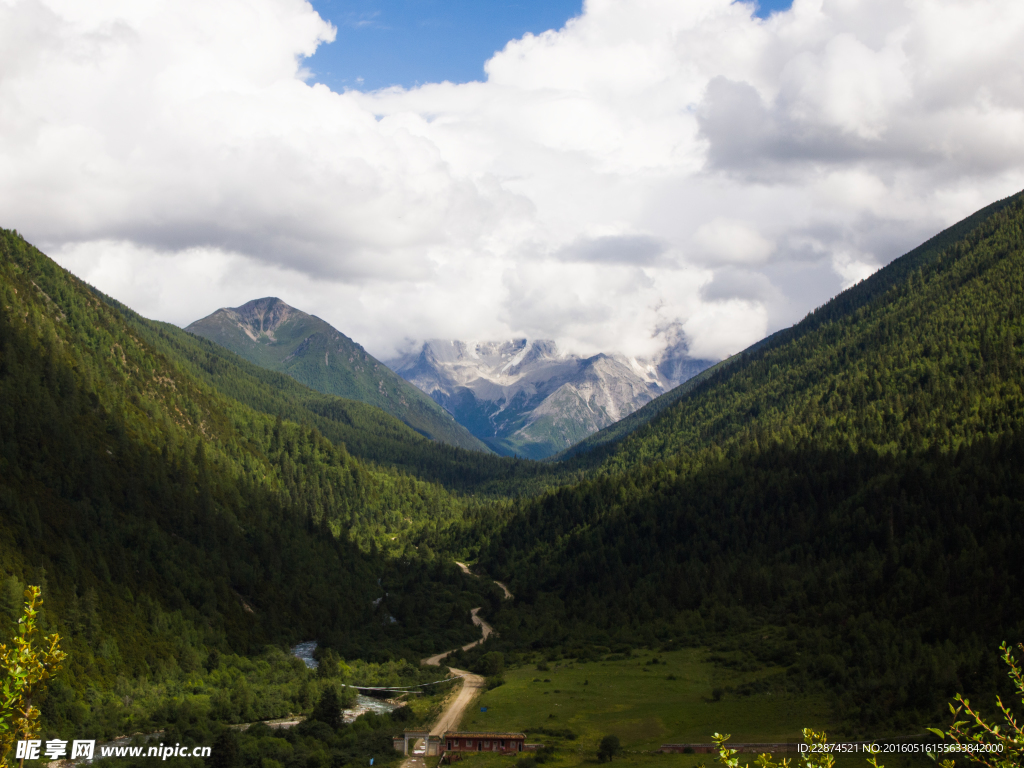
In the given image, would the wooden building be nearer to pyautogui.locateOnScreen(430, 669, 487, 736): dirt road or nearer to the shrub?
pyautogui.locateOnScreen(430, 669, 487, 736): dirt road

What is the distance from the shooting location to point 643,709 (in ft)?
479

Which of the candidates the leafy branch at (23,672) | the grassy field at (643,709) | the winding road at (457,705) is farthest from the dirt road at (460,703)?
the leafy branch at (23,672)

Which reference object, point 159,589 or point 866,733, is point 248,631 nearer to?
point 159,589

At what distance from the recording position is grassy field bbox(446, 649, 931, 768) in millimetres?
121312

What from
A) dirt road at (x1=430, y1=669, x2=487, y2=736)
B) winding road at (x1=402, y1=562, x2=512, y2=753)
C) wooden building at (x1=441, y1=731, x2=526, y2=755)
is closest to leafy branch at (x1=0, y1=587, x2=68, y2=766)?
winding road at (x1=402, y1=562, x2=512, y2=753)

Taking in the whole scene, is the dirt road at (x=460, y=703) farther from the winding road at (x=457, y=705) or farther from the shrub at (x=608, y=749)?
the shrub at (x=608, y=749)

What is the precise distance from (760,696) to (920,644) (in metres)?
33.3

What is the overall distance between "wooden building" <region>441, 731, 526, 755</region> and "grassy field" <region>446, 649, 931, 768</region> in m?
3.10

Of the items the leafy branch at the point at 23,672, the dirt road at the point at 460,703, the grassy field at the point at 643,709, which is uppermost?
the leafy branch at the point at 23,672

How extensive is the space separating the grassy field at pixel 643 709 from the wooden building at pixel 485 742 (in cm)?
310

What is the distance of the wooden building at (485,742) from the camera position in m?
125

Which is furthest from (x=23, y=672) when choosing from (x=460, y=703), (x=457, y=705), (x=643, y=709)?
(x=460, y=703)

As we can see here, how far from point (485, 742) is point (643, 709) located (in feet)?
115

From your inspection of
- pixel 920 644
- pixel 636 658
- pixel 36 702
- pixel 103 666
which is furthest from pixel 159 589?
pixel 920 644
